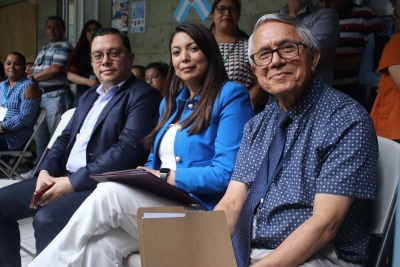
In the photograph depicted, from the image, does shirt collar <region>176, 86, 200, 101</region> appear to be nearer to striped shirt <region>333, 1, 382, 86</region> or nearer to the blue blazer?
the blue blazer

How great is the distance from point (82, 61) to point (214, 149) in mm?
3364

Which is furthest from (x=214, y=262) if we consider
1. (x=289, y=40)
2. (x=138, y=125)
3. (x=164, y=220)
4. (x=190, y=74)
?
(x=138, y=125)

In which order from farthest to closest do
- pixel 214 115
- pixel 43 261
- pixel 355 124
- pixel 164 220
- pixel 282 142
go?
1. pixel 214 115
2. pixel 43 261
3. pixel 282 142
4. pixel 355 124
5. pixel 164 220

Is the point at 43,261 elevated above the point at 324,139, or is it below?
below

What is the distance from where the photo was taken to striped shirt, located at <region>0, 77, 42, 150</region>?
16.0 ft

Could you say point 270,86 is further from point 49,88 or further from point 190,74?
point 49,88

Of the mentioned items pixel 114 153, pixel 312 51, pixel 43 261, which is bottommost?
pixel 43 261

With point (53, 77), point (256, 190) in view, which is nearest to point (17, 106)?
point (53, 77)

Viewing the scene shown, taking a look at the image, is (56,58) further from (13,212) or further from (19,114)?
(13,212)

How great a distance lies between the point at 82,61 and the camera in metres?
5.14

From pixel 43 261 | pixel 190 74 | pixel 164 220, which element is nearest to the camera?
pixel 164 220

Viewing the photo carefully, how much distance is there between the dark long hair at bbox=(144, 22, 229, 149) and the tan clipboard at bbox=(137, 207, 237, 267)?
2.94 ft

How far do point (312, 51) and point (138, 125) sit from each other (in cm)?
112

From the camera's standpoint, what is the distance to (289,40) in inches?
66.1
